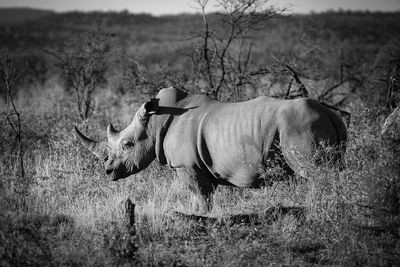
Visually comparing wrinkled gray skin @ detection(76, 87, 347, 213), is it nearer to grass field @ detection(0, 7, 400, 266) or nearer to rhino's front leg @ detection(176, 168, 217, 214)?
rhino's front leg @ detection(176, 168, 217, 214)

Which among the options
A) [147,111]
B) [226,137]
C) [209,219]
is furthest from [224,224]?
[147,111]

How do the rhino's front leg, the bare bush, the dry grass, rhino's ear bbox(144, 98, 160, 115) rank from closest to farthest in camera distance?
the dry grass, the rhino's front leg, rhino's ear bbox(144, 98, 160, 115), the bare bush

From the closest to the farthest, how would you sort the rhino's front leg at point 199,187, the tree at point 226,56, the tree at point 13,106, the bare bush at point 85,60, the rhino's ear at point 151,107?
the rhino's front leg at point 199,187 → the rhino's ear at point 151,107 → the tree at point 13,106 → the tree at point 226,56 → the bare bush at point 85,60

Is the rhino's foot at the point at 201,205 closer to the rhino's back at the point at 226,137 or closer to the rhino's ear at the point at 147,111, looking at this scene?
the rhino's back at the point at 226,137

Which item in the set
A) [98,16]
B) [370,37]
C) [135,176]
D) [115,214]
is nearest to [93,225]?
[115,214]

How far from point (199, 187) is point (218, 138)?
709mm

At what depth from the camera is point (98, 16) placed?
55.6m

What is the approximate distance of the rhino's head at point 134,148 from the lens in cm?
684

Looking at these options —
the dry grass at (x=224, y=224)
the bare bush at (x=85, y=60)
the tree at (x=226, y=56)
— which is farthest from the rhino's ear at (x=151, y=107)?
the bare bush at (x=85, y=60)

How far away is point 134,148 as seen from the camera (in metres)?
6.90

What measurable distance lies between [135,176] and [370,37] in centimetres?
3899

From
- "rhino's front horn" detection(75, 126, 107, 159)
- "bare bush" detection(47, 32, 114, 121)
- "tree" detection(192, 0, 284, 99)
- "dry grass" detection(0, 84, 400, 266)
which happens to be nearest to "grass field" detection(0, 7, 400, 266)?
"dry grass" detection(0, 84, 400, 266)

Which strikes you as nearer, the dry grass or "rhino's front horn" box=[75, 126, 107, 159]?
the dry grass

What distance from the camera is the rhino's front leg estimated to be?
21.3 feet
